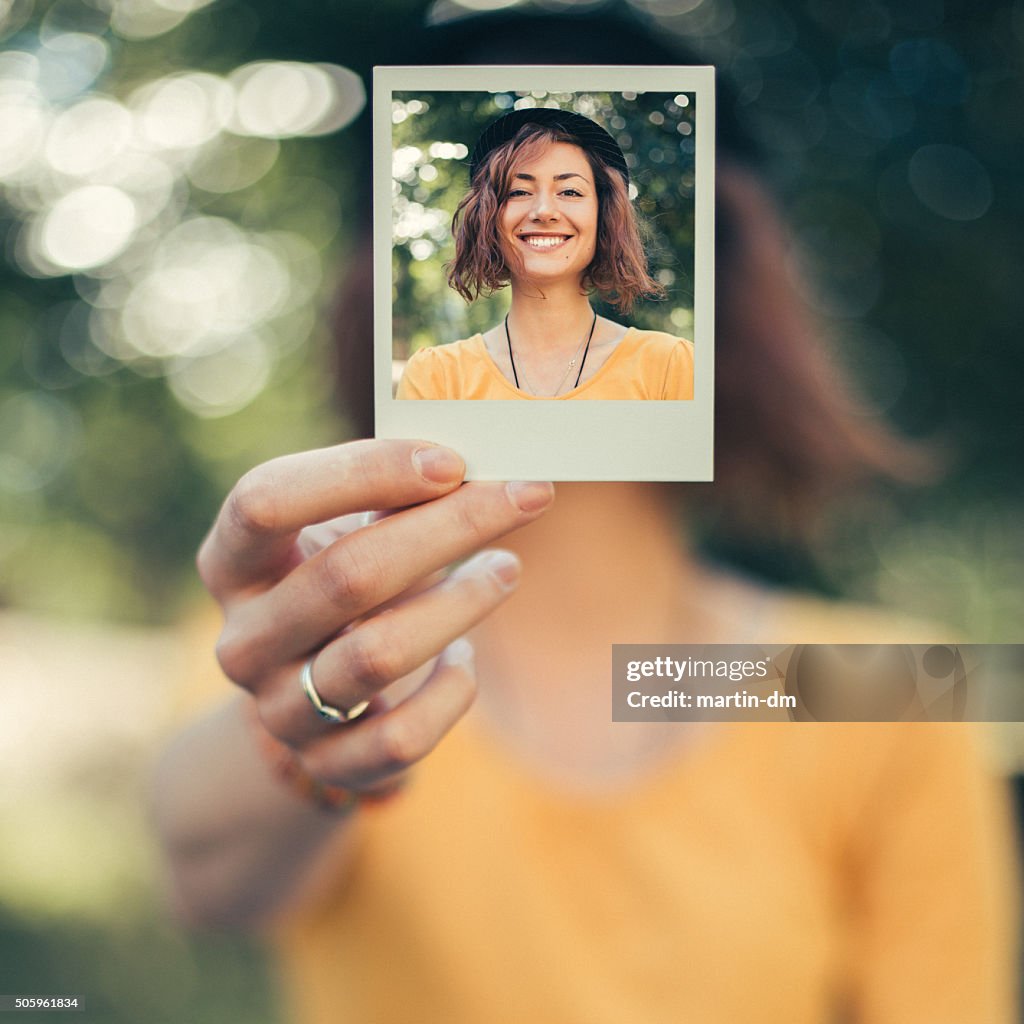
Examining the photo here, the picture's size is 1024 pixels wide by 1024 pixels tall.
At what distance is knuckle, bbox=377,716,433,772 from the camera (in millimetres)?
1153

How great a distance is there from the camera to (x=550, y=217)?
1.12m

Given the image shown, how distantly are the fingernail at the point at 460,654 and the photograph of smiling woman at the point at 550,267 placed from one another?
0.30m

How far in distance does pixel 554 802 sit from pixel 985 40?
3.55 ft

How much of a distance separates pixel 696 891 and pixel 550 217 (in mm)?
825

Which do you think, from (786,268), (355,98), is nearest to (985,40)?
(786,268)

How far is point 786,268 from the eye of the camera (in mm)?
1182

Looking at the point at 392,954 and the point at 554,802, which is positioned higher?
the point at 554,802

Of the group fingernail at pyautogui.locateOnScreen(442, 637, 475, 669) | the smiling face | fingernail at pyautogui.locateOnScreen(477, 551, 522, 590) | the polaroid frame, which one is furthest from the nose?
fingernail at pyautogui.locateOnScreen(442, 637, 475, 669)

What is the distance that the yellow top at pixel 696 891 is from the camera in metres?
1.17

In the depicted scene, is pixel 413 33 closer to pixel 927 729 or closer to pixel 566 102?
pixel 566 102

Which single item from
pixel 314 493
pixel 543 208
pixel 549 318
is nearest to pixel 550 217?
pixel 543 208

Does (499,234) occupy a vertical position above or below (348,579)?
above

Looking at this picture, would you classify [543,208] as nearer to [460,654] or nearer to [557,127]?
[557,127]

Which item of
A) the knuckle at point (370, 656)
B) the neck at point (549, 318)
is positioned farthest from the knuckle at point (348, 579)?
the neck at point (549, 318)
